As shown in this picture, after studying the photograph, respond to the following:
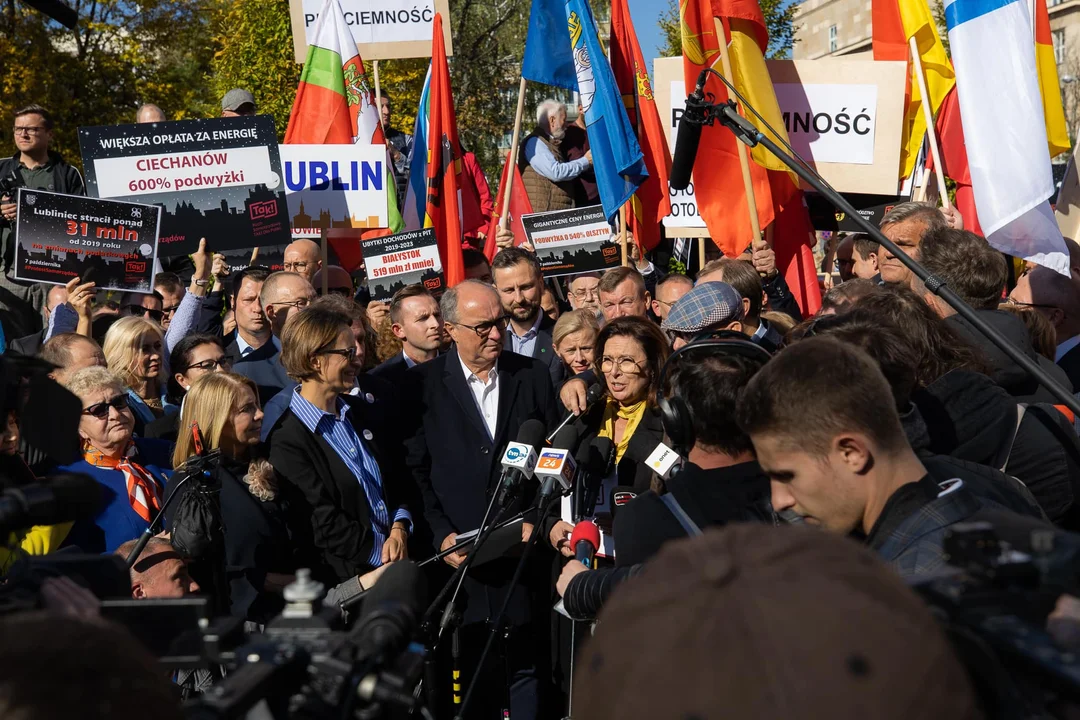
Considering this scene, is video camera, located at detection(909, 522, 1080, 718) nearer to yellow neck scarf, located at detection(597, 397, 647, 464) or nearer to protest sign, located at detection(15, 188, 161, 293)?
yellow neck scarf, located at detection(597, 397, 647, 464)

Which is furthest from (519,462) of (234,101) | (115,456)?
(234,101)

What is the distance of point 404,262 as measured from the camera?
360 inches

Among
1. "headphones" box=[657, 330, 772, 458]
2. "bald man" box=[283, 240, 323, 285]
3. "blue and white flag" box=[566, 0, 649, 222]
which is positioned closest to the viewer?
"headphones" box=[657, 330, 772, 458]

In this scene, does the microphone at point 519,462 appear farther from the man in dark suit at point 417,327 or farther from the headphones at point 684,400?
the man in dark suit at point 417,327

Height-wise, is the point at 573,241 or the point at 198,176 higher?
the point at 198,176

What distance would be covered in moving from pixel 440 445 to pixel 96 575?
3.87m

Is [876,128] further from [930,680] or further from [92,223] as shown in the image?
[930,680]

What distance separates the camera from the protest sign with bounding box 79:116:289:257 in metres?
8.32

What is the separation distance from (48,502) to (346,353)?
3.45m

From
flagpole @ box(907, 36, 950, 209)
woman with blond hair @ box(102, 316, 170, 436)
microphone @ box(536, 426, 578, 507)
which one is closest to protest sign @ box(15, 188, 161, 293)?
woman with blond hair @ box(102, 316, 170, 436)

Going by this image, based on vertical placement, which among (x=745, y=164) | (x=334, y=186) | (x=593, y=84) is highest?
(x=593, y=84)

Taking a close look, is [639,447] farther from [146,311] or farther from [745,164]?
[146,311]

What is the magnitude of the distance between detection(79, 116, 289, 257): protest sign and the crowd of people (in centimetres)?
42

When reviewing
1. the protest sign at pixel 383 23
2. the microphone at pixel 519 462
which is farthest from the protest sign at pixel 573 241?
the microphone at pixel 519 462
